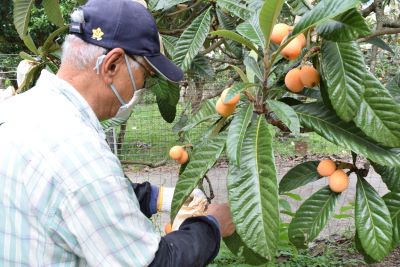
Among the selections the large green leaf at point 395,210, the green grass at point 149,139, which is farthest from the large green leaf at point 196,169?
the green grass at point 149,139

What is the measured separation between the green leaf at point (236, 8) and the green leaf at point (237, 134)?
0.38m

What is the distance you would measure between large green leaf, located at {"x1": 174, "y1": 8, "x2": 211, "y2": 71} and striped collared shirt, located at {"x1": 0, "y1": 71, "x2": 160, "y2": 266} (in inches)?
27.6

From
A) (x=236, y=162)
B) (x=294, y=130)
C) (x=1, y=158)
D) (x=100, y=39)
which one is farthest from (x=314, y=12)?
(x=1, y=158)

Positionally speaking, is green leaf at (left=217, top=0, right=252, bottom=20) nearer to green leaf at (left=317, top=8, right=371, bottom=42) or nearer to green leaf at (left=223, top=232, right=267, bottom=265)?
green leaf at (left=317, top=8, right=371, bottom=42)

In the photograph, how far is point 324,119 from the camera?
1.31m

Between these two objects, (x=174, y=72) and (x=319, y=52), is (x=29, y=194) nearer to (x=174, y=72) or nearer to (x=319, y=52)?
(x=174, y=72)

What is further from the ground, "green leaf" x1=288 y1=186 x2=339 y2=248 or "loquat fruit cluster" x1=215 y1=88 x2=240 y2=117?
"loquat fruit cluster" x1=215 y1=88 x2=240 y2=117

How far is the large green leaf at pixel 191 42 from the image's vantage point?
1780 mm

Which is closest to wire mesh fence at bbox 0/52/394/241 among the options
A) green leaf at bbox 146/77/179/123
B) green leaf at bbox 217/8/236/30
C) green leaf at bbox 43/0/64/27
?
green leaf at bbox 146/77/179/123

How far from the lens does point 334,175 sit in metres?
1.39

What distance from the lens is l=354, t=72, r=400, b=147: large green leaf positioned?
1.19 metres

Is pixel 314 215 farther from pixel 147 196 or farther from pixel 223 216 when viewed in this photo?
pixel 147 196

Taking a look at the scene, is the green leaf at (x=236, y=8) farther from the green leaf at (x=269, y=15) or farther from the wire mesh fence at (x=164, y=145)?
the wire mesh fence at (x=164, y=145)

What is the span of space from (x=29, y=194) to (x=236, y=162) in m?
0.50
